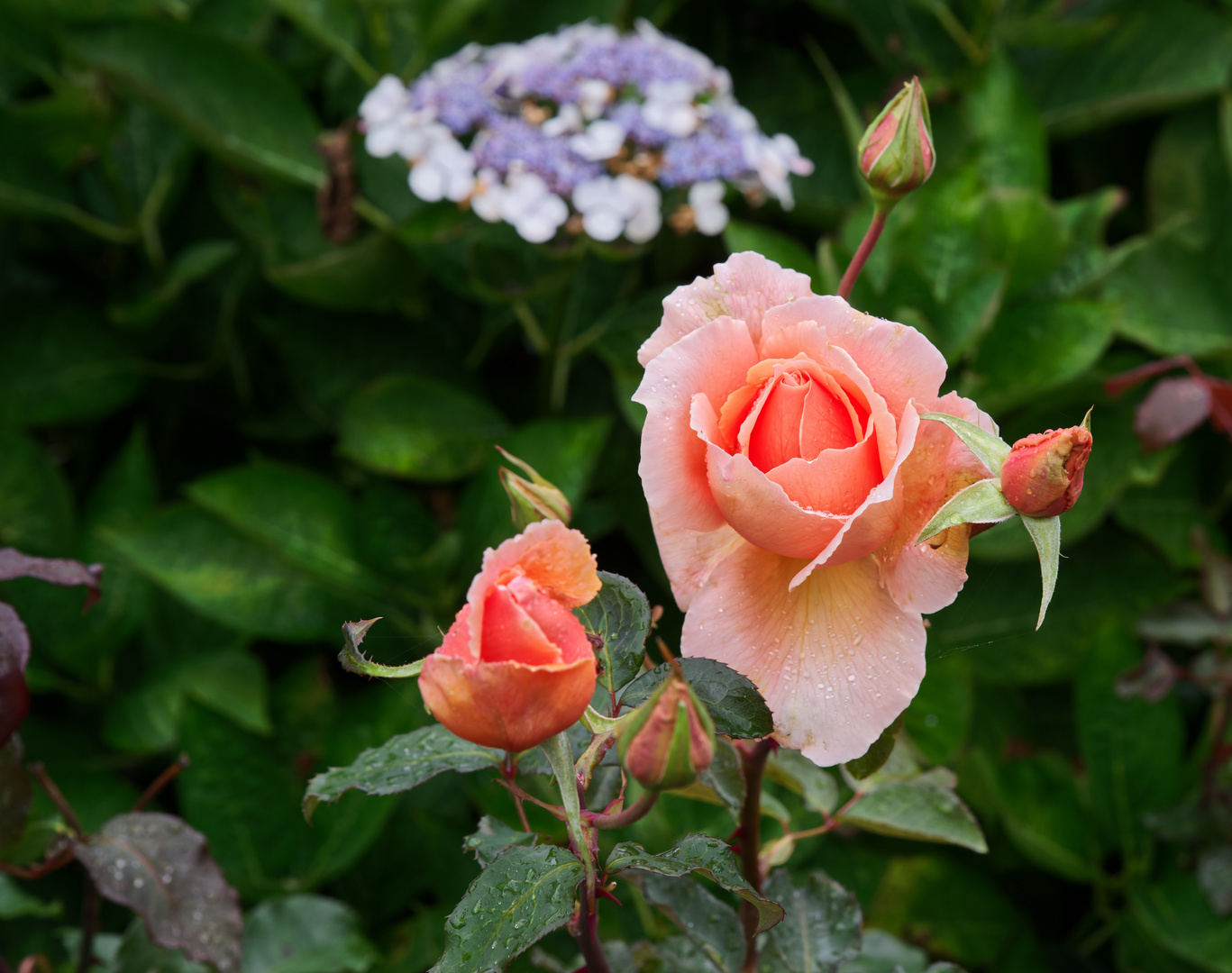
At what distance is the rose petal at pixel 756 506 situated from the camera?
0.30 m

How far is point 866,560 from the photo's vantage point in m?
0.34

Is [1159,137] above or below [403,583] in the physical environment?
above

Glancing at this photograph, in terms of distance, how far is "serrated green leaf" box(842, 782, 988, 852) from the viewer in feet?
1.55

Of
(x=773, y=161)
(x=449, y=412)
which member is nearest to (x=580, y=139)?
(x=773, y=161)

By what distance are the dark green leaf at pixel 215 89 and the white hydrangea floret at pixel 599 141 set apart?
288mm

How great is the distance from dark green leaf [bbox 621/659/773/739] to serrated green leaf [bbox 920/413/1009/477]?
0.30ft

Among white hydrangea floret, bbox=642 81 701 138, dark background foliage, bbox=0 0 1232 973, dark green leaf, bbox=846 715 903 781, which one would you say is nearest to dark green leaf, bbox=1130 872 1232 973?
dark background foliage, bbox=0 0 1232 973

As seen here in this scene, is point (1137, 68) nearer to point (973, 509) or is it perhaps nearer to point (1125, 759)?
point (1125, 759)

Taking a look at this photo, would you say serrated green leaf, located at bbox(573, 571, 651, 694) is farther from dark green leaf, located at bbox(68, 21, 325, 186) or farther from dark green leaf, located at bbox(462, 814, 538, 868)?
dark green leaf, located at bbox(68, 21, 325, 186)

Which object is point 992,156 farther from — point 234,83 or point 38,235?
Result: point 38,235

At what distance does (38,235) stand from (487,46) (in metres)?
0.48

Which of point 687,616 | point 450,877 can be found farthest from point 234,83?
point 687,616

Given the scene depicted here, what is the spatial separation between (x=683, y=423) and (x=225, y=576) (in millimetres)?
663

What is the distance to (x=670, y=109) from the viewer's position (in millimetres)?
830
